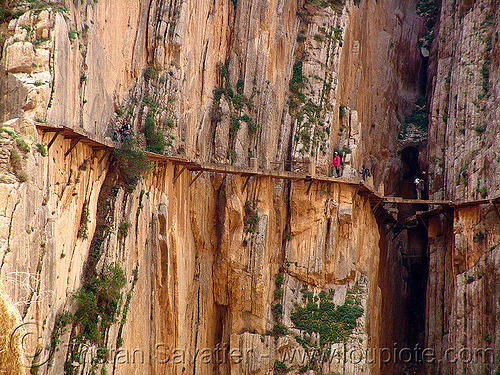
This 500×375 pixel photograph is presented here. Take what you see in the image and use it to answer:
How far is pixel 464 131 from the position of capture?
49.7 m

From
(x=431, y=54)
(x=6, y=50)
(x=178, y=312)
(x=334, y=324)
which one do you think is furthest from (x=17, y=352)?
(x=431, y=54)

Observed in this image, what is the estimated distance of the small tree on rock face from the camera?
3394cm

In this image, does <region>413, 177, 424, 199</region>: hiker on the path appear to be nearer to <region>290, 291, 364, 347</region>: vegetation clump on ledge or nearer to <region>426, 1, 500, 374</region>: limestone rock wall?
<region>426, 1, 500, 374</region>: limestone rock wall

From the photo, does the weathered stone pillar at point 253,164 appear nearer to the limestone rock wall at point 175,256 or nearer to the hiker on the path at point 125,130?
the limestone rock wall at point 175,256

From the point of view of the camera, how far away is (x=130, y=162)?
1348 inches

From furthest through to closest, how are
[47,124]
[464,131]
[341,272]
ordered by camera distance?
[464,131] < [341,272] < [47,124]

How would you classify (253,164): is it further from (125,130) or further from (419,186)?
(419,186)

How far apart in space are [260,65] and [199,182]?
927cm

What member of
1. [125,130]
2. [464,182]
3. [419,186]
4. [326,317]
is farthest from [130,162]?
[419,186]

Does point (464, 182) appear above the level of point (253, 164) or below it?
above

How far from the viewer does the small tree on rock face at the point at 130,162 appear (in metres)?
33.9

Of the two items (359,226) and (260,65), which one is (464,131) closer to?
(359,226)

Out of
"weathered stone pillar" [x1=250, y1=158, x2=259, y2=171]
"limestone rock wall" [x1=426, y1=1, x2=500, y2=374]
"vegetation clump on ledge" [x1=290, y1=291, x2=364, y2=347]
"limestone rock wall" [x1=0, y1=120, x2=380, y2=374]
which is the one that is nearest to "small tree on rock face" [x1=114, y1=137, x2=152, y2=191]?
"limestone rock wall" [x1=0, y1=120, x2=380, y2=374]

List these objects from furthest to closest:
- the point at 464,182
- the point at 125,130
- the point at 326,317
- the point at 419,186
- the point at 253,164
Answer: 1. the point at 419,186
2. the point at 464,182
3. the point at 326,317
4. the point at 253,164
5. the point at 125,130
